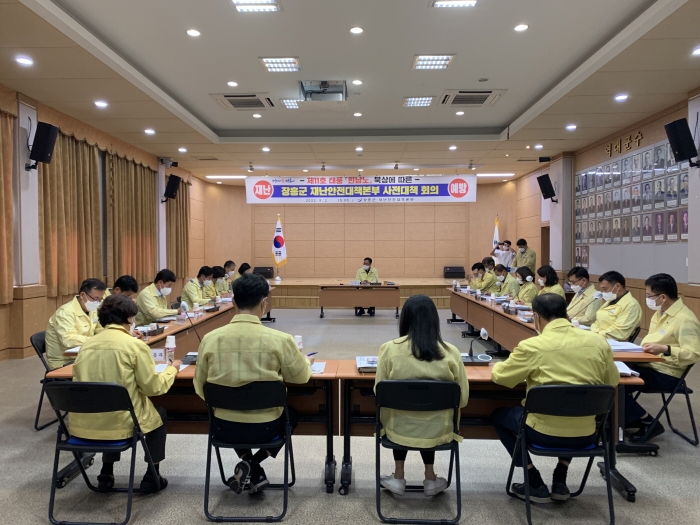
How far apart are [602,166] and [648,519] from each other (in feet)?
23.0

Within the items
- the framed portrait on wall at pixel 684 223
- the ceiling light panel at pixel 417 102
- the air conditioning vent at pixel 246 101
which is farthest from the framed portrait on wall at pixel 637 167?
the air conditioning vent at pixel 246 101

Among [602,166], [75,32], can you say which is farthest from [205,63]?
[602,166]

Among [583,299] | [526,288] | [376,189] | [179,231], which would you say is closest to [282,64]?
[376,189]

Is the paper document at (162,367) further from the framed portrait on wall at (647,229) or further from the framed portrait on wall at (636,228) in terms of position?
the framed portrait on wall at (636,228)

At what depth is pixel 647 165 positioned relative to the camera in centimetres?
657

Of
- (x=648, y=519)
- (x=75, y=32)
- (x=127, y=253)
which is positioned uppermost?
(x=75, y=32)

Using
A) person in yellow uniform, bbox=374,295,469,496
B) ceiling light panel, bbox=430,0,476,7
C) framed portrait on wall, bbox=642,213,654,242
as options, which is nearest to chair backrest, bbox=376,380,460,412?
person in yellow uniform, bbox=374,295,469,496

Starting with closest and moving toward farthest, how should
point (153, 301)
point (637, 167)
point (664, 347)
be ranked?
point (664, 347) < point (153, 301) < point (637, 167)

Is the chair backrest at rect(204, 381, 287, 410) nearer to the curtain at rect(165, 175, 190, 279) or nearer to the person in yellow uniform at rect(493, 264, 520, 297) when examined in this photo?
the person in yellow uniform at rect(493, 264, 520, 297)

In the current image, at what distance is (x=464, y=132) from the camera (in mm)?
7871

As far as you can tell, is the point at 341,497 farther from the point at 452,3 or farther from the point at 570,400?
the point at 452,3

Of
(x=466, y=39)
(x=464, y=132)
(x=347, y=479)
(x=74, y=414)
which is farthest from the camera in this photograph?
(x=464, y=132)

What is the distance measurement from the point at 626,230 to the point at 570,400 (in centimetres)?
618

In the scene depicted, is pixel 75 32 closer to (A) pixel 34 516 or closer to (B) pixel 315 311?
(A) pixel 34 516
